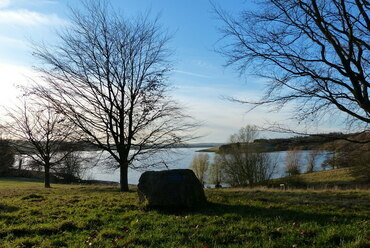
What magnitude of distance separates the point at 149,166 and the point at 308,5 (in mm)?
11057

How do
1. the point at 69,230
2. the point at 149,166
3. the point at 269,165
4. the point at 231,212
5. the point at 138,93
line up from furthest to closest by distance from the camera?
the point at 269,165, the point at 149,166, the point at 138,93, the point at 231,212, the point at 69,230

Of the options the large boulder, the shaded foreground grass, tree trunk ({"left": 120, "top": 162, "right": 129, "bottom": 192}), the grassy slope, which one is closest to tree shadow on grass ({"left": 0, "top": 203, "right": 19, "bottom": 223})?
the shaded foreground grass

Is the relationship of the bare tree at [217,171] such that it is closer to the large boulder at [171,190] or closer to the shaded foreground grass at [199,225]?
the large boulder at [171,190]

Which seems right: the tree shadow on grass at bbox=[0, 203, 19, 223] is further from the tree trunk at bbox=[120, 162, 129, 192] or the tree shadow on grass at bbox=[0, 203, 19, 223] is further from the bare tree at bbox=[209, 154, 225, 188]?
the bare tree at bbox=[209, 154, 225, 188]

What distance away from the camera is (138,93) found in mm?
14664

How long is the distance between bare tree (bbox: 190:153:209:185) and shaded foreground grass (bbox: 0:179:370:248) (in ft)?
137

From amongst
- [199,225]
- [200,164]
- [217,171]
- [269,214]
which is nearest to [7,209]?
[199,225]

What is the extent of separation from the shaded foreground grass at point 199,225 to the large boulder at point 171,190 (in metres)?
0.31

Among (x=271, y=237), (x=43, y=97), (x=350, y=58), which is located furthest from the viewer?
(x=43, y=97)

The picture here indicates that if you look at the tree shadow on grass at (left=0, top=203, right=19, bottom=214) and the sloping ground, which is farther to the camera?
the sloping ground

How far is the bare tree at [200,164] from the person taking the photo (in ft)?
163

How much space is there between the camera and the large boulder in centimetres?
741

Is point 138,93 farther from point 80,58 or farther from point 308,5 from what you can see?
point 308,5

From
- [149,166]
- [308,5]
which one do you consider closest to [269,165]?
[149,166]
